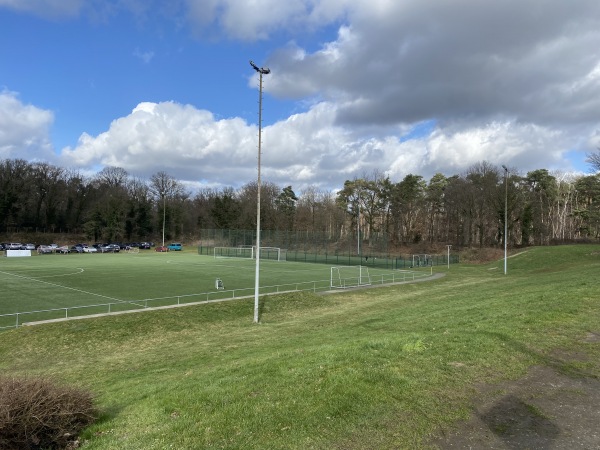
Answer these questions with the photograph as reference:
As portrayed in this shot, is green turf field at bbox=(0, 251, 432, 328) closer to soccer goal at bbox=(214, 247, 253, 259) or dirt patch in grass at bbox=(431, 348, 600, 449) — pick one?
dirt patch in grass at bbox=(431, 348, 600, 449)

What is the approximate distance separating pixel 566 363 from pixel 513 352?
823mm

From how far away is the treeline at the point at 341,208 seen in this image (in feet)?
272

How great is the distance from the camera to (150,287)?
3306 centimetres

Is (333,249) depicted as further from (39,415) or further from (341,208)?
(39,415)

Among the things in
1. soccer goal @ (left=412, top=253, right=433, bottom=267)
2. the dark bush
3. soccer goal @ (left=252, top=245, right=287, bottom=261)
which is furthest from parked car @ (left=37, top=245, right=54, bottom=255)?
the dark bush

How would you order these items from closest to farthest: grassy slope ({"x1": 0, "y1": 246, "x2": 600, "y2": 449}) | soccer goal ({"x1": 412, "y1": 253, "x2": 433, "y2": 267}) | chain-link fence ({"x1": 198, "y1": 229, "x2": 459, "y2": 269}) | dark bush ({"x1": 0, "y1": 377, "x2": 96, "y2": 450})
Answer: dark bush ({"x1": 0, "y1": 377, "x2": 96, "y2": 450}) < grassy slope ({"x1": 0, "y1": 246, "x2": 600, "y2": 449}) < soccer goal ({"x1": 412, "y1": 253, "x2": 433, "y2": 267}) < chain-link fence ({"x1": 198, "y1": 229, "x2": 459, "y2": 269})

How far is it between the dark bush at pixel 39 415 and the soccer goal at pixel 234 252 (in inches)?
2658

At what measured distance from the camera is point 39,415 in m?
5.11

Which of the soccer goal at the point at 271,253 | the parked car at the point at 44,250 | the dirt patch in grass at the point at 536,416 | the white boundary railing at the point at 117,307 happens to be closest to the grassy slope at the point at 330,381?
the dirt patch in grass at the point at 536,416

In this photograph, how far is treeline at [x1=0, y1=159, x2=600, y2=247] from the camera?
82.8 meters

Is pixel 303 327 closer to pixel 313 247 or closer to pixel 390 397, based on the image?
pixel 390 397

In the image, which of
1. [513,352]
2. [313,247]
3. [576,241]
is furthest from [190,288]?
[576,241]

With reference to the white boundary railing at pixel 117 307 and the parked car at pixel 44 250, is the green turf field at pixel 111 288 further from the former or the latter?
the parked car at pixel 44 250

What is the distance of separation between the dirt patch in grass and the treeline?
64.9 meters
